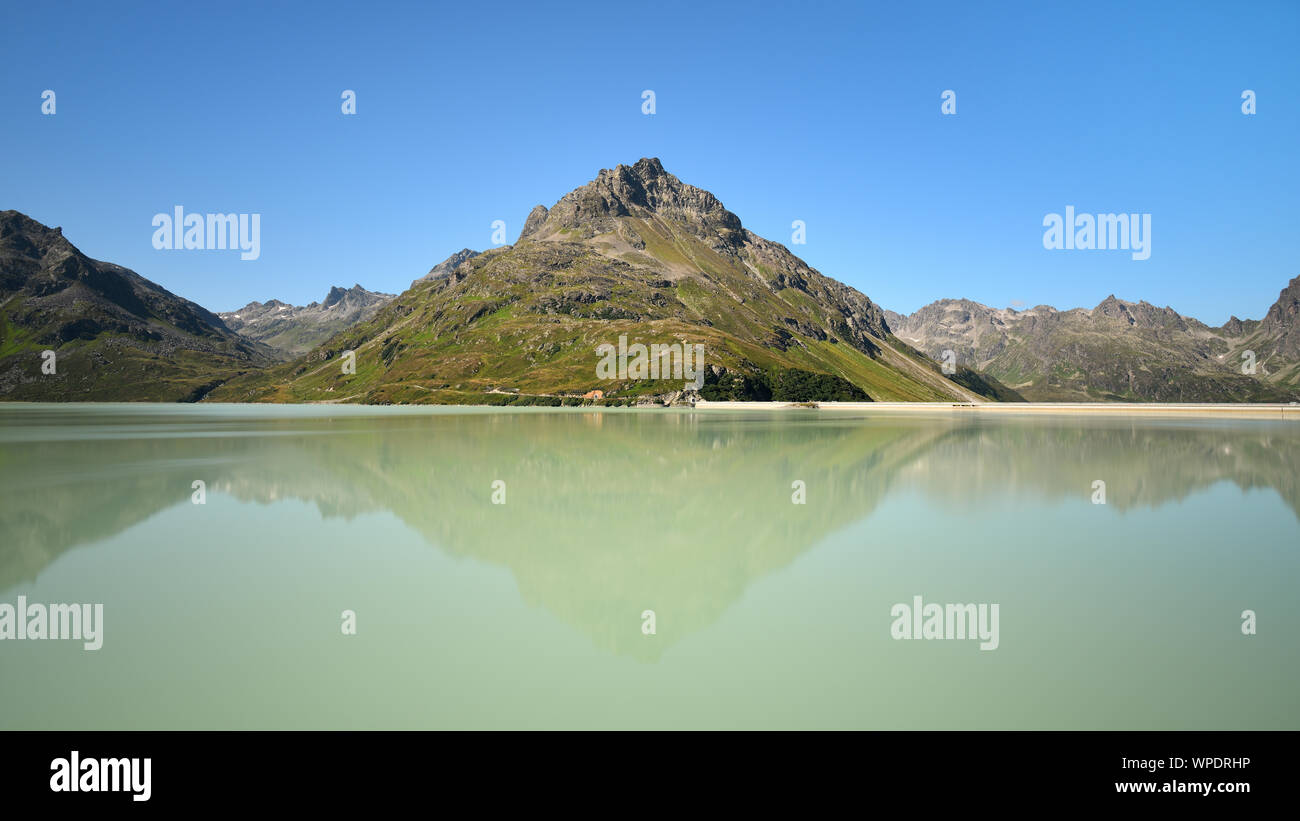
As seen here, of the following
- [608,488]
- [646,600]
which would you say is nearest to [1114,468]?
[608,488]

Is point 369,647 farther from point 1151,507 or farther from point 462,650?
point 1151,507

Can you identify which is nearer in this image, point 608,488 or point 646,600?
point 646,600

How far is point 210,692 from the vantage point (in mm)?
10641

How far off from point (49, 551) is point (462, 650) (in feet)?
53.6

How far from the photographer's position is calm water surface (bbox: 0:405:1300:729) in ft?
33.7

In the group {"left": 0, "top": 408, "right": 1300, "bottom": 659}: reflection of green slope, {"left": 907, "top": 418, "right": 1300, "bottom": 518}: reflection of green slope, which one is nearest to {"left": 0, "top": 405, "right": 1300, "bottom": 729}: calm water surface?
{"left": 0, "top": 408, "right": 1300, "bottom": 659}: reflection of green slope

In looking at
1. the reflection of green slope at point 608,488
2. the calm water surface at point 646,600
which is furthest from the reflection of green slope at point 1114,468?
the calm water surface at point 646,600

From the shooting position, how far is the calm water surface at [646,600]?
1026 cm

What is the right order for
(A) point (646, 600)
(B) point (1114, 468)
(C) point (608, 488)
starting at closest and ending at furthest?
(A) point (646, 600)
(C) point (608, 488)
(B) point (1114, 468)

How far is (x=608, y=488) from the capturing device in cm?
3297

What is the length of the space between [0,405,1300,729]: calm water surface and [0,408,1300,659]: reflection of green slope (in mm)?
222

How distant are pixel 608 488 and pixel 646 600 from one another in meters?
17.6

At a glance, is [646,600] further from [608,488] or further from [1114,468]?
[1114,468]
